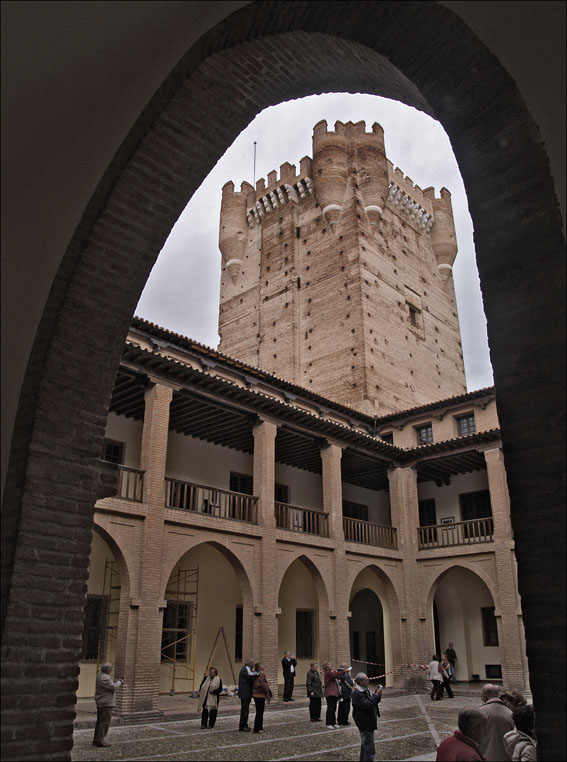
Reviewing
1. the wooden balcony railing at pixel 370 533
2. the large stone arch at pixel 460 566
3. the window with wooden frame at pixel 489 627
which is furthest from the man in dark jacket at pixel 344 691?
the window with wooden frame at pixel 489 627

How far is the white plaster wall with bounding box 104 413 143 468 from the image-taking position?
17.4m

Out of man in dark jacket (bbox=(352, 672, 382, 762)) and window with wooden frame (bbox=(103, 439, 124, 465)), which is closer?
man in dark jacket (bbox=(352, 672, 382, 762))

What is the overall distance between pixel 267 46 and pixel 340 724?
12333mm

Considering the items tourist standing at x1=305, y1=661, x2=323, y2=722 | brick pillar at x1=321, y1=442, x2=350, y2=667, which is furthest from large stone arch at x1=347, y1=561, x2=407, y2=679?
tourist standing at x1=305, y1=661, x2=323, y2=722

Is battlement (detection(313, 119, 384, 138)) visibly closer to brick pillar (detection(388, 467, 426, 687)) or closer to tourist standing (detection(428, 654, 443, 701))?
brick pillar (detection(388, 467, 426, 687))

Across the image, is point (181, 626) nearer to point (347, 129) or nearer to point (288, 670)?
point (288, 670)

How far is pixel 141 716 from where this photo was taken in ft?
42.7

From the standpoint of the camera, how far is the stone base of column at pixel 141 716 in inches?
504

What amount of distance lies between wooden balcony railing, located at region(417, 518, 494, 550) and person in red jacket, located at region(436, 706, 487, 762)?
1808cm

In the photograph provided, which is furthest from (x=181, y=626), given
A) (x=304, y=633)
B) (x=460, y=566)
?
(x=460, y=566)

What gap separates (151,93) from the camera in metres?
3.17

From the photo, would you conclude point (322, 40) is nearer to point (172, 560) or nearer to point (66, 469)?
point (66, 469)

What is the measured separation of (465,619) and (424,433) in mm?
6980

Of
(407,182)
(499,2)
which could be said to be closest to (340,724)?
(499,2)
